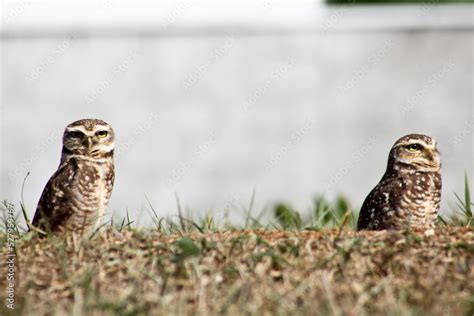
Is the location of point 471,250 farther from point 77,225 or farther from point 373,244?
point 77,225

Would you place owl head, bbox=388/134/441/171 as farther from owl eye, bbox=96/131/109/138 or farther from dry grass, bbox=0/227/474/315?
owl eye, bbox=96/131/109/138

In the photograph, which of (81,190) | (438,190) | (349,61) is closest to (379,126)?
(349,61)

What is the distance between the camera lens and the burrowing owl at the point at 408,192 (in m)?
6.87

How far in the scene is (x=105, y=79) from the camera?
12039 mm

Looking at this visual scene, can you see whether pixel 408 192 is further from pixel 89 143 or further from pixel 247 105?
pixel 247 105

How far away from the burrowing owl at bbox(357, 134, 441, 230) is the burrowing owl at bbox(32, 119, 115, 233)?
1949 mm

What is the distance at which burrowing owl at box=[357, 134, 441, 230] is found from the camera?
687 cm

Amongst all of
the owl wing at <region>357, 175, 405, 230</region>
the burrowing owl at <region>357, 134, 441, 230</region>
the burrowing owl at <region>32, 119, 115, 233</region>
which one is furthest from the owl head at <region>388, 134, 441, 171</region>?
the burrowing owl at <region>32, 119, 115, 233</region>

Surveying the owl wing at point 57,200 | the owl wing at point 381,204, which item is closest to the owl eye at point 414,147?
the owl wing at point 381,204

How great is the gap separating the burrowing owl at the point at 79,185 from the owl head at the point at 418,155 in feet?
7.28

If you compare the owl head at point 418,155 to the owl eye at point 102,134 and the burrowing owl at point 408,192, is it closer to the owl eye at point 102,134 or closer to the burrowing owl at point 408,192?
the burrowing owl at point 408,192

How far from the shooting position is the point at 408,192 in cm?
691

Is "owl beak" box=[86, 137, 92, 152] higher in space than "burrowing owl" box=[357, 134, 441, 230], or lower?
higher

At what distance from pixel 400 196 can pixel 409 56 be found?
5.49 metres
